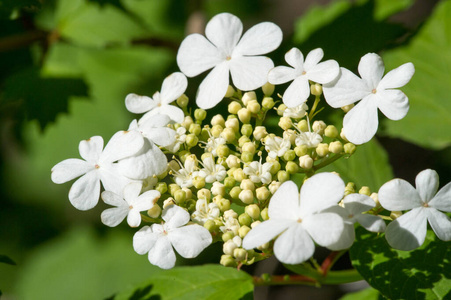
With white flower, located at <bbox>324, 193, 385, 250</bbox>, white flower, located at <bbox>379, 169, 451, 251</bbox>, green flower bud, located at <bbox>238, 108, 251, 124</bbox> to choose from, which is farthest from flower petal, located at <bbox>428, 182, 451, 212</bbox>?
green flower bud, located at <bbox>238, 108, 251, 124</bbox>

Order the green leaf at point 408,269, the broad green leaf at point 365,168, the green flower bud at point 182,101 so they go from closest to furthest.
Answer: the green leaf at point 408,269 < the green flower bud at point 182,101 < the broad green leaf at point 365,168

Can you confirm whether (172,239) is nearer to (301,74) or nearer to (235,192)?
(235,192)

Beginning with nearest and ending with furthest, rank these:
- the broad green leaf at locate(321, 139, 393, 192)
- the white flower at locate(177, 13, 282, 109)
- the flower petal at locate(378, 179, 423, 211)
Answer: the flower petal at locate(378, 179, 423, 211), the white flower at locate(177, 13, 282, 109), the broad green leaf at locate(321, 139, 393, 192)

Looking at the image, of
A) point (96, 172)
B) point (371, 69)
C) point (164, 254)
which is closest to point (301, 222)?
point (164, 254)

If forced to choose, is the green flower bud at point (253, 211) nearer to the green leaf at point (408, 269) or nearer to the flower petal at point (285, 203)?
the flower petal at point (285, 203)

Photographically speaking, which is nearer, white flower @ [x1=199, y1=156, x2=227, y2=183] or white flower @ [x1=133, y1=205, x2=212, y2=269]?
white flower @ [x1=133, y1=205, x2=212, y2=269]

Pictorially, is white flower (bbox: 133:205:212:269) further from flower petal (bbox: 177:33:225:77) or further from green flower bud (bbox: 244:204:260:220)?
flower petal (bbox: 177:33:225:77)

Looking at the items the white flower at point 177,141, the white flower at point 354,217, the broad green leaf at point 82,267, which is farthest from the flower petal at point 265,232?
the broad green leaf at point 82,267
